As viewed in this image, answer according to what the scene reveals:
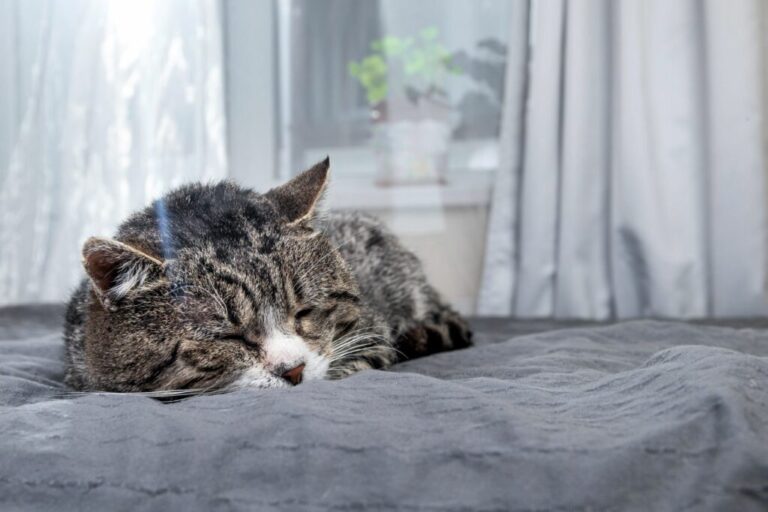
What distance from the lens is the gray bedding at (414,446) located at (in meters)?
0.65

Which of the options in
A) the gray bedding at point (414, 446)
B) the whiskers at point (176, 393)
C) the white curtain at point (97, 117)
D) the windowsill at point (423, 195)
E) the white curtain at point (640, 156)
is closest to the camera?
the gray bedding at point (414, 446)

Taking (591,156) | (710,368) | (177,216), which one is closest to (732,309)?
(591,156)

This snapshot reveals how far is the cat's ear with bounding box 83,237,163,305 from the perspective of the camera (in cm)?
103

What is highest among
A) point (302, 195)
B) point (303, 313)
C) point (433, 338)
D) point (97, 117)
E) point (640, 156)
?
point (97, 117)

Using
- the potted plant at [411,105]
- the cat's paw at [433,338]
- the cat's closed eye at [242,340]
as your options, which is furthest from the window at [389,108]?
the cat's closed eye at [242,340]

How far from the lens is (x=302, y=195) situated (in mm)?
1286

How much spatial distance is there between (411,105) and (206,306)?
73.3 inches

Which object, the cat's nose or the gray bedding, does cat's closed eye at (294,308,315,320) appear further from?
the gray bedding

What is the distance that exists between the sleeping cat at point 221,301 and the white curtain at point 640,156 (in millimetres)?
1276

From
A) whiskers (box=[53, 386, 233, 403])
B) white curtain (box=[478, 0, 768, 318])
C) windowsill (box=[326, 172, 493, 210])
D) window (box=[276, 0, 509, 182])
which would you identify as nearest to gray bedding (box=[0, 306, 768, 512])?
whiskers (box=[53, 386, 233, 403])

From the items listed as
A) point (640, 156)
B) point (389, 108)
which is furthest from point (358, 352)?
point (389, 108)

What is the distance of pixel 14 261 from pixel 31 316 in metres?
0.66

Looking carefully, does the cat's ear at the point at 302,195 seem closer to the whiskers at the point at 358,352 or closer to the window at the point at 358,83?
the whiskers at the point at 358,352

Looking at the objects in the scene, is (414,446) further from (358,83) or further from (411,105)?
(358,83)
